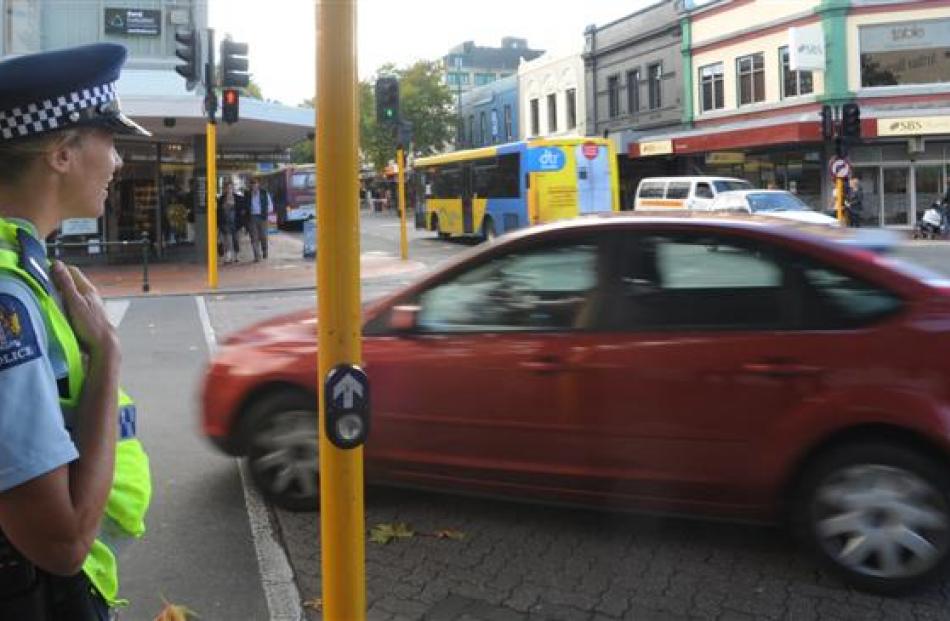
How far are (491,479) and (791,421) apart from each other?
4.88 feet

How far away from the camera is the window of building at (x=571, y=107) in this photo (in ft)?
149

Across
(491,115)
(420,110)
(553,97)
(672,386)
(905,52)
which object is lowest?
(672,386)

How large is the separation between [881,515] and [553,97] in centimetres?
4457

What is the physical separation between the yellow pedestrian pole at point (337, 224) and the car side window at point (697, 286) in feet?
7.02

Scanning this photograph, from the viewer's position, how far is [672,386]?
436 cm

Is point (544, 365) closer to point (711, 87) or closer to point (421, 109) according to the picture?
point (711, 87)

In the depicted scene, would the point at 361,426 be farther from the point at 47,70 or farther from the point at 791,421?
the point at 791,421

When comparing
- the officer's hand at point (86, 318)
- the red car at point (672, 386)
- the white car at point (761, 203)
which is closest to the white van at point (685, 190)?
the white car at point (761, 203)

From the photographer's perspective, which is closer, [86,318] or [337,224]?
[86,318]

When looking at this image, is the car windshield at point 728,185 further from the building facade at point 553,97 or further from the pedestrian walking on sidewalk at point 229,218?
the building facade at point 553,97

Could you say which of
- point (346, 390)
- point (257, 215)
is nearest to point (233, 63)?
point (257, 215)

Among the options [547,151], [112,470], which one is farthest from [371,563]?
[547,151]

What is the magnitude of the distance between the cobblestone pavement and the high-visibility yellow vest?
2.29 meters

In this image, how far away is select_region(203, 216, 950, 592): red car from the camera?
4051 millimetres
